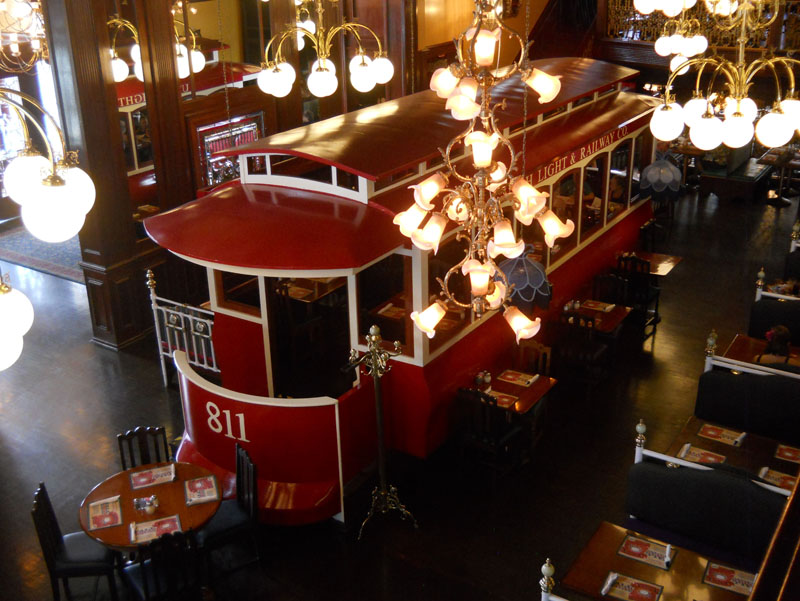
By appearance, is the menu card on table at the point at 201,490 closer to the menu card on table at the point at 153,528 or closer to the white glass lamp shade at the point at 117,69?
the menu card on table at the point at 153,528

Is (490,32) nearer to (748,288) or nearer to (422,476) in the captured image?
(422,476)

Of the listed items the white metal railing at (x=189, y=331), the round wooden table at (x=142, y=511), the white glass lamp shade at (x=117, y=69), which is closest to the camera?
the round wooden table at (x=142, y=511)

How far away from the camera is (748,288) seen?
12.3 meters

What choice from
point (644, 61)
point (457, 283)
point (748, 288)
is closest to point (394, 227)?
point (457, 283)

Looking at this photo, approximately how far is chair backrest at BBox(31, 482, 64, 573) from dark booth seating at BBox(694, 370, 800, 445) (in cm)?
584

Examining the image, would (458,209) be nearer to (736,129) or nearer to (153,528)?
(736,129)

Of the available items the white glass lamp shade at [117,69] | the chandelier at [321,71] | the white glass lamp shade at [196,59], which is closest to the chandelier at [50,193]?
the chandelier at [321,71]

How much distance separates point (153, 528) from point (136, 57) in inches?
255

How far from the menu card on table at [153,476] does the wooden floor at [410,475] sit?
2.95ft

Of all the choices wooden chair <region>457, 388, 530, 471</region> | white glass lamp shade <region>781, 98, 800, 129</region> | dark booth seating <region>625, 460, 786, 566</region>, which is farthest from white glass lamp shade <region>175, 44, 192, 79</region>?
dark booth seating <region>625, 460, 786, 566</region>

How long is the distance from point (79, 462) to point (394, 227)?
4095mm

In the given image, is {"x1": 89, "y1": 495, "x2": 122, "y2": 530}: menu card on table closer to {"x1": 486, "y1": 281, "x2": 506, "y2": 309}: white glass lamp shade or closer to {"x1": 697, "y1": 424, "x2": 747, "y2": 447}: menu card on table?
{"x1": 486, "y1": 281, "x2": 506, "y2": 309}: white glass lamp shade

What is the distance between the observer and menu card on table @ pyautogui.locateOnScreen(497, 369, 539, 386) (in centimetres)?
866

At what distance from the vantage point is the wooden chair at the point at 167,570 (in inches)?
237
